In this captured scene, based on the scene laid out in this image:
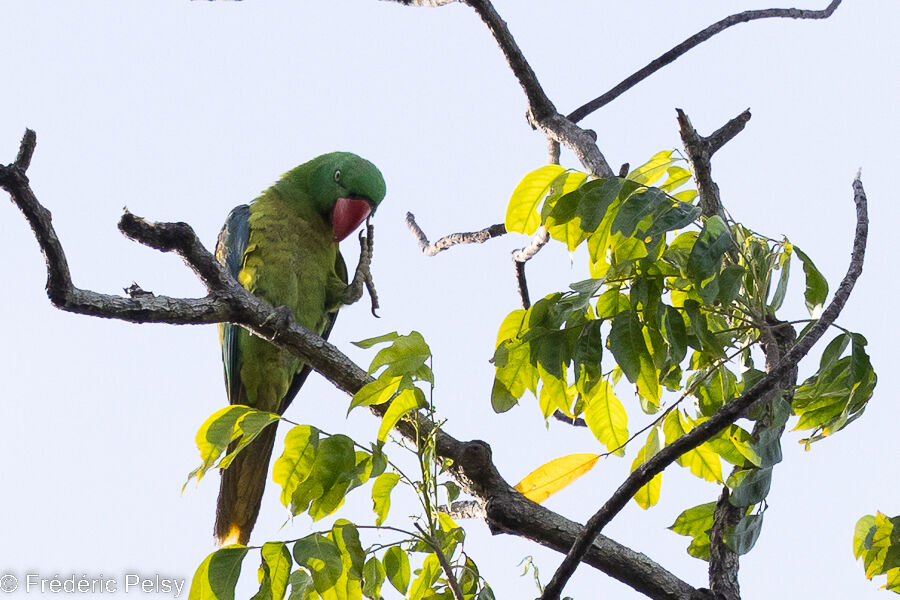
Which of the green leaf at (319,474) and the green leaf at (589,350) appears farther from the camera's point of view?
the green leaf at (589,350)

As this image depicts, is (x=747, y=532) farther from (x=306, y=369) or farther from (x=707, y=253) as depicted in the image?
(x=306, y=369)

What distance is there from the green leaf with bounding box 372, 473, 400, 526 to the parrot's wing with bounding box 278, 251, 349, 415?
2.51 meters

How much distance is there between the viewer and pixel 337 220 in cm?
461

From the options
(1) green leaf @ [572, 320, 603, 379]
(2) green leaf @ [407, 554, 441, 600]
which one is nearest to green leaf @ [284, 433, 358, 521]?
(2) green leaf @ [407, 554, 441, 600]

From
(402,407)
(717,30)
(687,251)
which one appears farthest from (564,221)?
(717,30)

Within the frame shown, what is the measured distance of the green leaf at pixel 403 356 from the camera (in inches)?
69.8

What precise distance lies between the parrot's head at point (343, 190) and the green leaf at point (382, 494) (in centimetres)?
287

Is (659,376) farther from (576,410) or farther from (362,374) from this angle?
(362,374)

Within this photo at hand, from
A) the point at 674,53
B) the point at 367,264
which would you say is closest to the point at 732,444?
the point at 674,53

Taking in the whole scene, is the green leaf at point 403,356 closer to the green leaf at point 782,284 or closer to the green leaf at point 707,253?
the green leaf at point 707,253

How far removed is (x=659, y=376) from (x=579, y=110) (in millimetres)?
1459

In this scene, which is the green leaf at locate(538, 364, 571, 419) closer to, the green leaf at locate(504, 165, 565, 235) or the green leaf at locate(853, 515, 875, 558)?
the green leaf at locate(504, 165, 565, 235)

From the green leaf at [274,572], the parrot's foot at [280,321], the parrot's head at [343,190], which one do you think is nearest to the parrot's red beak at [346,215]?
the parrot's head at [343,190]

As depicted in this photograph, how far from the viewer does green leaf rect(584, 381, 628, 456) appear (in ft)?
7.22
